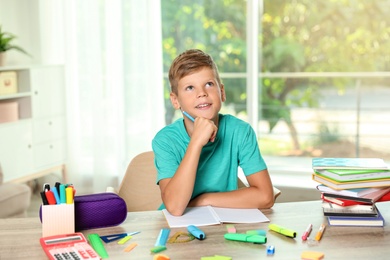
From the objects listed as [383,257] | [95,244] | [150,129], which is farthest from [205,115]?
[150,129]

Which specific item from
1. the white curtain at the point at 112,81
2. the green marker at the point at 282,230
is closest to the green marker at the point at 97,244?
the green marker at the point at 282,230

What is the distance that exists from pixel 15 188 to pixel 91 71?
132 centimetres

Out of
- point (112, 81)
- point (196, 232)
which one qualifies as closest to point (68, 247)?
point (196, 232)

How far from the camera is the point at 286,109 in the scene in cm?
570

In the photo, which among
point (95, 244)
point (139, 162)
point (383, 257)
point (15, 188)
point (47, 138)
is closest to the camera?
point (383, 257)

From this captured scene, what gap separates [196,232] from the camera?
1.73 metres

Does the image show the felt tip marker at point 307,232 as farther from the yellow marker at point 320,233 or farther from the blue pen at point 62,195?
the blue pen at point 62,195

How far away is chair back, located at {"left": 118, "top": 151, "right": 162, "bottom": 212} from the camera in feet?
8.12

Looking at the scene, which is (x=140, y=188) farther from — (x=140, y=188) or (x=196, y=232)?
(x=196, y=232)

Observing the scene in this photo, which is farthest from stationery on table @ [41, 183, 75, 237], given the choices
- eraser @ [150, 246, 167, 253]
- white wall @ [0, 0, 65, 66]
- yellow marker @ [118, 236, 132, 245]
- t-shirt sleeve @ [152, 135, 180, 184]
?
white wall @ [0, 0, 65, 66]

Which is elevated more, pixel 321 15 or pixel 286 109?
pixel 321 15

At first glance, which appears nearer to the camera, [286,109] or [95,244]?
[95,244]

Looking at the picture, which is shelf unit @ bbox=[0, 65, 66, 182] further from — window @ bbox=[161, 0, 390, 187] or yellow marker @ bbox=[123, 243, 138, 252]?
yellow marker @ bbox=[123, 243, 138, 252]

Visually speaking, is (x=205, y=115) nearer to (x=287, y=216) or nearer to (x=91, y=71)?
(x=287, y=216)
